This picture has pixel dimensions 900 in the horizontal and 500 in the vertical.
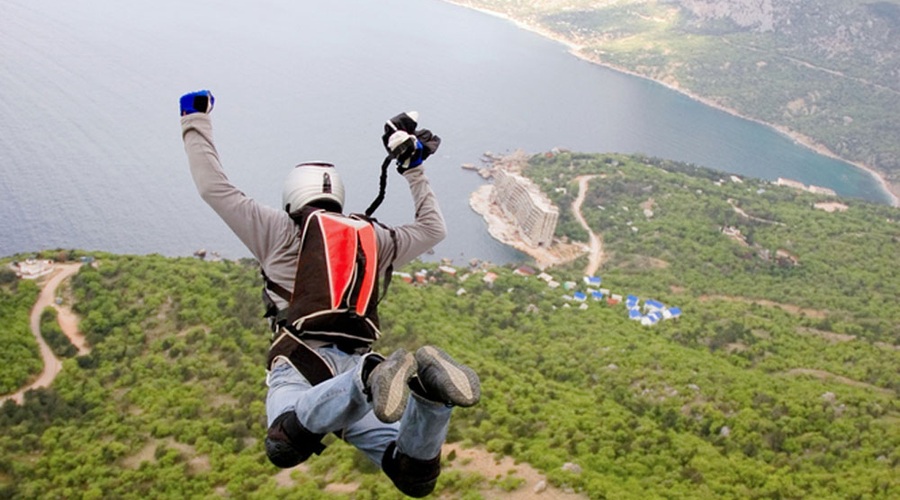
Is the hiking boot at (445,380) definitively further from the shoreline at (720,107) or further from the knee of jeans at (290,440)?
the shoreline at (720,107)

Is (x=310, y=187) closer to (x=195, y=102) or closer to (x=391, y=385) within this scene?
(x=195, y=102)

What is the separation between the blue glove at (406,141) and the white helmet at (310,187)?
313 mm

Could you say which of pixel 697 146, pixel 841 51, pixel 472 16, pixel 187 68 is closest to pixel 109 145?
pixel 187 68

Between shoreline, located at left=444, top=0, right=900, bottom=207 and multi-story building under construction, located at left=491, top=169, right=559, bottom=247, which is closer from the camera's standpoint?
multi-story building under construction, located at left=491, top=169, right=559, bottom=247

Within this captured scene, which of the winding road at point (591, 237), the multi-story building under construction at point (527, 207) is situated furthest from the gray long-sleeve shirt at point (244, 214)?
the multi-story building under construction at point (527, 207)

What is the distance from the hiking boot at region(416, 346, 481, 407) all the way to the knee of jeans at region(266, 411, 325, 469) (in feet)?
1.89

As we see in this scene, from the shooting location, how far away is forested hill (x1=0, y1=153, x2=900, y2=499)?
10.9 meters

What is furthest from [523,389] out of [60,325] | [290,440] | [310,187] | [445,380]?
[445,380]

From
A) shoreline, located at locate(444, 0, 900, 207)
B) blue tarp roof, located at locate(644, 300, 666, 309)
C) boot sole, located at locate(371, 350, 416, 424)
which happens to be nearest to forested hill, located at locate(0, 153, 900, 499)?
blue tarp roof, located at locate(644, 300, 666, 309)

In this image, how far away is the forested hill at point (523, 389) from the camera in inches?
430

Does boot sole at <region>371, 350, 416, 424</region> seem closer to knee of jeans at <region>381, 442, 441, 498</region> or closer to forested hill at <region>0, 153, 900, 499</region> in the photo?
knee of jeans at <region>381, 442, 441, 498</region>

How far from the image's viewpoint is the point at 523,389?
1513 centimetres

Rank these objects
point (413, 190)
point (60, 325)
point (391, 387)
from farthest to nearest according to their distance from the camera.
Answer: point (60, 325) → point (413, 190) → point (391, 387)

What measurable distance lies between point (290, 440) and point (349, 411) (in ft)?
1.16
